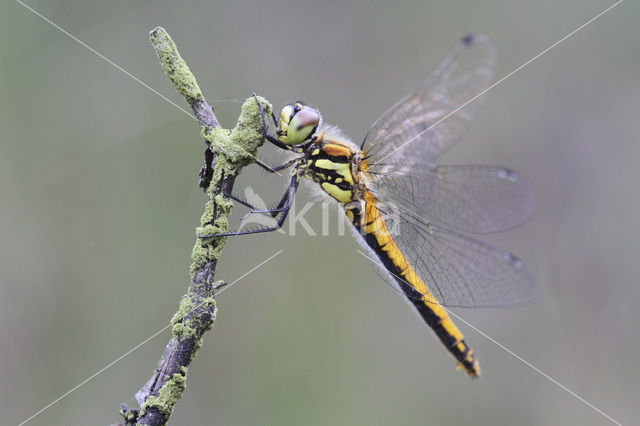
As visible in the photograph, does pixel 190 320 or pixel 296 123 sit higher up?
pixel 296 123

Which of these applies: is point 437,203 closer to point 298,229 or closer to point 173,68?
point 298,229

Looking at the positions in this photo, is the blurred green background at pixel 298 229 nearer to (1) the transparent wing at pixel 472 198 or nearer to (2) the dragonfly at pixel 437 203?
(2) the dragonfly at pixel 437 203

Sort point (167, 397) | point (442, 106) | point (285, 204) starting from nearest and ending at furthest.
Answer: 1. point (167, 397)
2. point (285, 204)
3. point (442, 106)

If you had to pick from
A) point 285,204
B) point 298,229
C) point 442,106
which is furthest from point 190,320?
point 298,229

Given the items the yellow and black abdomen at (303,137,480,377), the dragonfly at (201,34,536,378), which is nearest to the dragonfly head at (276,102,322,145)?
the yellow and black abdomen at (303,137,480,377)

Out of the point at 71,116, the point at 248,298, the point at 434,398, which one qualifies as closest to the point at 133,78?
the point at 71,116

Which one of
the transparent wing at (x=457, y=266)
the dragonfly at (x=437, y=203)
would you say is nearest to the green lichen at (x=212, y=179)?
the dragonfly at (x=437, y=203)
